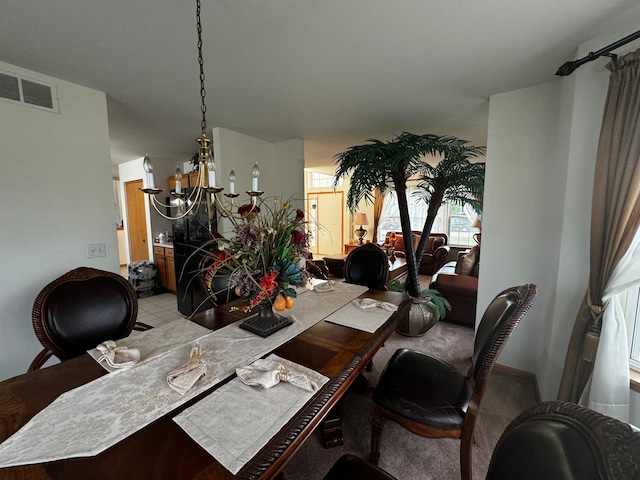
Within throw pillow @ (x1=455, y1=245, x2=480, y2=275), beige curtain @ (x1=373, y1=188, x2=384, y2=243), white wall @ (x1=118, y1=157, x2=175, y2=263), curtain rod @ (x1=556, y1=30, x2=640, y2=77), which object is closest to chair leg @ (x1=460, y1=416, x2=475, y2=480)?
curtain rod @ (x1=556, y1=30, x2=640, y2=77)

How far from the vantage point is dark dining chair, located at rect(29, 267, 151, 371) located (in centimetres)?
134

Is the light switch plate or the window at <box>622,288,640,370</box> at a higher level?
the light switch plate

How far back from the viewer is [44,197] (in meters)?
2.00

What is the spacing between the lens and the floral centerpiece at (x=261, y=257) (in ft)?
4.24

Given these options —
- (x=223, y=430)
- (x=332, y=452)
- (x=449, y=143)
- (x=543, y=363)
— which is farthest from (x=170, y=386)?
(x=449, y=143)

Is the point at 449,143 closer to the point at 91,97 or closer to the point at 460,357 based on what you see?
the point at 460,357

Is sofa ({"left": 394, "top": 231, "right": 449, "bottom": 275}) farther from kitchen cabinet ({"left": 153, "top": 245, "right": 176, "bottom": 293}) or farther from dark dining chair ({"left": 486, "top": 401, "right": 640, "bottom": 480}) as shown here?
dark dining chair ({"left": 486, "top": 401, "right": 640, "bottom": 480})

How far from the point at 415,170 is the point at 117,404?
294cm

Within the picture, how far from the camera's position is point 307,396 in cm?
93

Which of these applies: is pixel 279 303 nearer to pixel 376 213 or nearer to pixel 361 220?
pixel 361 220

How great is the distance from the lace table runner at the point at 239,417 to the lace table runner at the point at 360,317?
0.55 meters

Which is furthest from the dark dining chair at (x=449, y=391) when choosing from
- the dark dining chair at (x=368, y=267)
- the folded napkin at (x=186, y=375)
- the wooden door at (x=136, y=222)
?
the wooden door at (x=136, y=222)

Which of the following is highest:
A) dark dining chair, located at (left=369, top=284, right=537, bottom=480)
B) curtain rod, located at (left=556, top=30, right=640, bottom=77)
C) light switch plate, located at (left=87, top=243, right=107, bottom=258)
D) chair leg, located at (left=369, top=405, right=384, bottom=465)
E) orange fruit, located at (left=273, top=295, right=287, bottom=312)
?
curtain rod, located at (left=556, top=30, right=640, bottom=77)

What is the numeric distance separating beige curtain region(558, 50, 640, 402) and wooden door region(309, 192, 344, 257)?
6577mm
